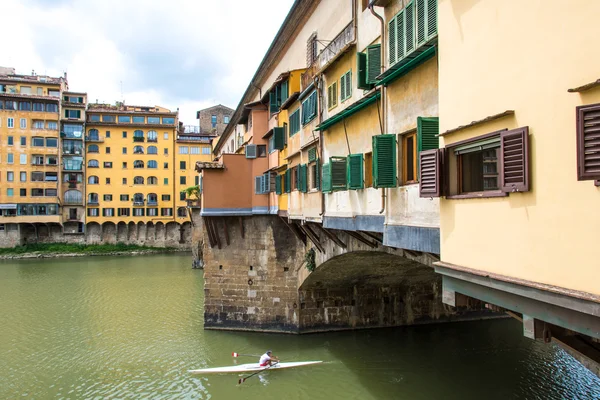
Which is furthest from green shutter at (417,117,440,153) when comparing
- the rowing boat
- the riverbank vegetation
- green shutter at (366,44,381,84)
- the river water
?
the riverbank vegetation

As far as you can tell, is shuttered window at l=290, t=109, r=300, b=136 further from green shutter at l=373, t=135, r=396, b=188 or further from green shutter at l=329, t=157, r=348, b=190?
green shutter at l=373, t=135, r=396, b=188

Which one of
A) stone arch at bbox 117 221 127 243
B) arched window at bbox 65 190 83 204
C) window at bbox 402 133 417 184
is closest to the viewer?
window at bbox 402 133 417 184

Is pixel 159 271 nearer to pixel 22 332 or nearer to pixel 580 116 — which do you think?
pixel 22 332

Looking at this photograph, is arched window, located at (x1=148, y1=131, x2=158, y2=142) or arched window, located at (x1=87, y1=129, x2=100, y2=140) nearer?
arched window, located at (x1=87, y1=129, x2=100, y2=140)

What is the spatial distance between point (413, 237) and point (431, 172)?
1.56 m

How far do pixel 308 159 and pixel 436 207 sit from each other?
288 inches

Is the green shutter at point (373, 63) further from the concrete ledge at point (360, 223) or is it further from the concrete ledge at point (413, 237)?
the concrete ledge at point (413, 237)

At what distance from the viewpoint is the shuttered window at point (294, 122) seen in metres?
14.6

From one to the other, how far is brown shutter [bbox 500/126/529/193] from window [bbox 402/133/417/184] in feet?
8.75

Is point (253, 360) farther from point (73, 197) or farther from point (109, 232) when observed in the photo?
point (73, 197)

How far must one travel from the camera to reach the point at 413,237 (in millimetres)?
7082

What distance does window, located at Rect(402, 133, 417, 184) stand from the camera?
24.2 feet

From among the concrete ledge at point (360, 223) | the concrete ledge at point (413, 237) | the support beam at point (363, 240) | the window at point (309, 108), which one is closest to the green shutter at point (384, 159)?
the concrete ledge at point (413, 237)

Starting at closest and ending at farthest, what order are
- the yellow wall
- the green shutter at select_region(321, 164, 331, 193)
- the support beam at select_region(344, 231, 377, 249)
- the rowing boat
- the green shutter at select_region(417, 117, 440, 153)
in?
1. the yellow wall
2. the green shutter at select_region(417, 117, 440, 153)
3. the green shutter at select_region(321, 164, 331, 193)
4. the support beam at select_region(344, 231, 377, 249)
5. the rowing boat
